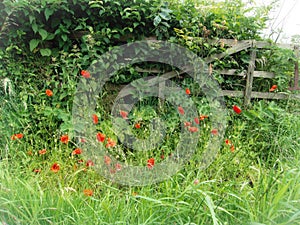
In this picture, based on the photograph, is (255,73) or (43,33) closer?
(43,33)

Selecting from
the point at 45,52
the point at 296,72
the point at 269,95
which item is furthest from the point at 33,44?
the point at 296,72

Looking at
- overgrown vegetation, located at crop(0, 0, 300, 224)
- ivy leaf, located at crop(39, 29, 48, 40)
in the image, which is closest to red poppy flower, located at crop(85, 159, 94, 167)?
overgrown vegetation, located at crop(0, 0, 300, 224)

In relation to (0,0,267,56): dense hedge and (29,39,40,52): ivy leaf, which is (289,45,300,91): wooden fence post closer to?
(0,0,267,56): dense hedge

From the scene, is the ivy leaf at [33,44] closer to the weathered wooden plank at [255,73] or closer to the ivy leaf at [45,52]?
the ivy leaf at [45,52]

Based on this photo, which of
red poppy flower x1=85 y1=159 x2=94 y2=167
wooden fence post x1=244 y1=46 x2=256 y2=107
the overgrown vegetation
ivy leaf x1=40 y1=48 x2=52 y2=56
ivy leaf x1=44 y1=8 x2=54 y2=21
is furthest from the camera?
wooden fence post x1=244 y1=46 x2=256 y2=107

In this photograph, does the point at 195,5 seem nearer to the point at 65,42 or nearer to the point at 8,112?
the point at 65,42

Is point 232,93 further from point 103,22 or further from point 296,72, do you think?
point 103,22

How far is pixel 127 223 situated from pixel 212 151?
35.1 inches

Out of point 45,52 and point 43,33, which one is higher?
point 43,33

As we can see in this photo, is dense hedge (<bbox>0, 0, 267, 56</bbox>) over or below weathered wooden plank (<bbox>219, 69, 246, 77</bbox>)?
over

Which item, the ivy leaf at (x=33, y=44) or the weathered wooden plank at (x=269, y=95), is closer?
the ivy leaf at (x=33, y=44)

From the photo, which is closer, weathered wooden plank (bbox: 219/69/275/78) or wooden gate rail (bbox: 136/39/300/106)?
wooden gate rail (bbox: 136/39/300/106)

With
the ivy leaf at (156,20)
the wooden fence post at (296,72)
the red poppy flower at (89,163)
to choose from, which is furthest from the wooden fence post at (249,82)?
the red poppy flower at (89,163)

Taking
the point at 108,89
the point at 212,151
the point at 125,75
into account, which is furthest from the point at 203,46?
the point at 212,151
